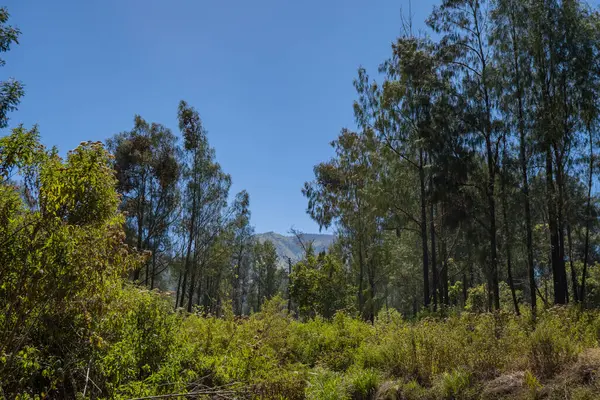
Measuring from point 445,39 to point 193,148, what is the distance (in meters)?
13.9

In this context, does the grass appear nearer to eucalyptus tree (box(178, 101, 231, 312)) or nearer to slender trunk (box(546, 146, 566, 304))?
slender trunk (box(546, 146, 566, 304))

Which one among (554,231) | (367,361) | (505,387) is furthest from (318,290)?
(505,387)

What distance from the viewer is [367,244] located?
21641 mm

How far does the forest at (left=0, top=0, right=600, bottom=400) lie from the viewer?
3.37 meters

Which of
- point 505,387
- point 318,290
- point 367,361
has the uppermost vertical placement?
point 318,290

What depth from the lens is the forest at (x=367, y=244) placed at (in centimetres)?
337

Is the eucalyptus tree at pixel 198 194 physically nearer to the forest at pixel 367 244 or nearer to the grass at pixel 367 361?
the forest at pixel 367 244

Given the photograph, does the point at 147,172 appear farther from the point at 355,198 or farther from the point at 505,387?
the point at 505,387

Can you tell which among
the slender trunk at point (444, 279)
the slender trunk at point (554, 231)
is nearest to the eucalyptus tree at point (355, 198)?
the slender trunk at point (444, 279)

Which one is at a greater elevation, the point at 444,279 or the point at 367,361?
the point at 444,279

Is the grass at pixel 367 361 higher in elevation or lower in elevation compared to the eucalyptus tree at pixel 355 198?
lower

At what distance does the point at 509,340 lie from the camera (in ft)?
21.9

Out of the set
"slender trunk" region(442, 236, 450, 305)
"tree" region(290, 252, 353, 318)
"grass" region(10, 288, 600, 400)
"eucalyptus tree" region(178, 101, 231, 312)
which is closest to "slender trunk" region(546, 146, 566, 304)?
"grass" region(10, 288, 600, 400)

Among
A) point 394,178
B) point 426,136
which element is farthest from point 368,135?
point 426,136
